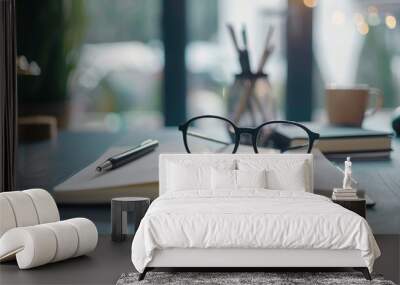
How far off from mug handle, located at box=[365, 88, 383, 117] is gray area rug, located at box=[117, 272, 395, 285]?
2034mm

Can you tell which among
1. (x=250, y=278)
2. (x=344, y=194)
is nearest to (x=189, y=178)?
(x=344, y=194)

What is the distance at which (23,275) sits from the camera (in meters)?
5.72

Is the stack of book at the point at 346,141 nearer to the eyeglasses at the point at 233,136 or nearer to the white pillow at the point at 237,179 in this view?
the eyeglasses at the point at 233,136

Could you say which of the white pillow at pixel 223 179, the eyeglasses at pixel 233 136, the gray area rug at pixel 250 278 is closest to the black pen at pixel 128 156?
the eyeglasses at pixel 233 136

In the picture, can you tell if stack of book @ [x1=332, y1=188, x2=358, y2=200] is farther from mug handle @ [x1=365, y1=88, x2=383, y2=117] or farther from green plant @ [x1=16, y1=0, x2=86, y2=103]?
green plant @ [x1=16, y1=0, x2=86, y2=103]

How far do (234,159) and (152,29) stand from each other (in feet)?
4.76

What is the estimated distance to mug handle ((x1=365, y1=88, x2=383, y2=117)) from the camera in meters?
7.43

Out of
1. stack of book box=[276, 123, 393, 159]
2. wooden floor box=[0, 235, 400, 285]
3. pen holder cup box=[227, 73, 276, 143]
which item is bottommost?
wooden floor box=[0, 235, 400, 285]

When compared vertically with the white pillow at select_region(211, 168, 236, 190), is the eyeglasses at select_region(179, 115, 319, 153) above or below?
above

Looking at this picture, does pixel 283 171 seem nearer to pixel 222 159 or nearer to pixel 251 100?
pixel 222 159

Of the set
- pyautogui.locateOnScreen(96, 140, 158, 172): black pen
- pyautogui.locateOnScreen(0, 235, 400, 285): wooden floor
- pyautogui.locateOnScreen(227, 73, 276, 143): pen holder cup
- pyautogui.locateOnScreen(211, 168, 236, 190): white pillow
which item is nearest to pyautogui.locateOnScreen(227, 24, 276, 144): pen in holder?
pyautogui.locateOnScreen(227, 73, 276, 143): pen holder cup

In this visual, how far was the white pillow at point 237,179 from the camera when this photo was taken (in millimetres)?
6625

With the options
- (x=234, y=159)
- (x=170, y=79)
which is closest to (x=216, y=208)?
(x=234, y=159)

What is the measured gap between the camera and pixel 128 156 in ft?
24.5
